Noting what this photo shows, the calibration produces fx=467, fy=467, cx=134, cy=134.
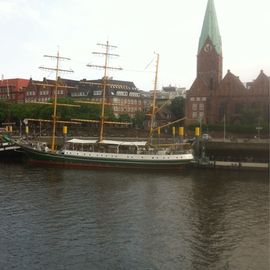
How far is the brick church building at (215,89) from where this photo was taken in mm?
106062

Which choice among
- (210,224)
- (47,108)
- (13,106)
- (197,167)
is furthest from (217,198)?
(13,106)

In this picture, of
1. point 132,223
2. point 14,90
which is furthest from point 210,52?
point 132,223

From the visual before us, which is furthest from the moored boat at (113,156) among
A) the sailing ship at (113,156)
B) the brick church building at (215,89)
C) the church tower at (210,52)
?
the church tower at (210,52)

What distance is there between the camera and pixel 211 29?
11112 centimetres

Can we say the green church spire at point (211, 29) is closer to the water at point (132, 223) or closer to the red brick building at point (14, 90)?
the water at point (132, 223)

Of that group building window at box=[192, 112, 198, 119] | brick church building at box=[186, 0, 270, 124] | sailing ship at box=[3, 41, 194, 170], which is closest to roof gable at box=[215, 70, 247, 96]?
brick church building at box=[186, 0, 270, 124]

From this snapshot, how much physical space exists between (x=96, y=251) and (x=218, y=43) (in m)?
93.8

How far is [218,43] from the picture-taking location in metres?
112

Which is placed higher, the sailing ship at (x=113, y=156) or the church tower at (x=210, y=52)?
the church tower at (x=210, y=52)

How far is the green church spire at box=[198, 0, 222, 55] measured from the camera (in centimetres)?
10962

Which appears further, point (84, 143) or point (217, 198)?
point (84, 143)

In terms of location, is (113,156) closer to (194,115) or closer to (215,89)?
(194,115)

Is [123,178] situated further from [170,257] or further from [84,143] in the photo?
[170,257]

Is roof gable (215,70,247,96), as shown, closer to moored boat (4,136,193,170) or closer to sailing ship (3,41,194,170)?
sailing ship (3,41,194,170)
